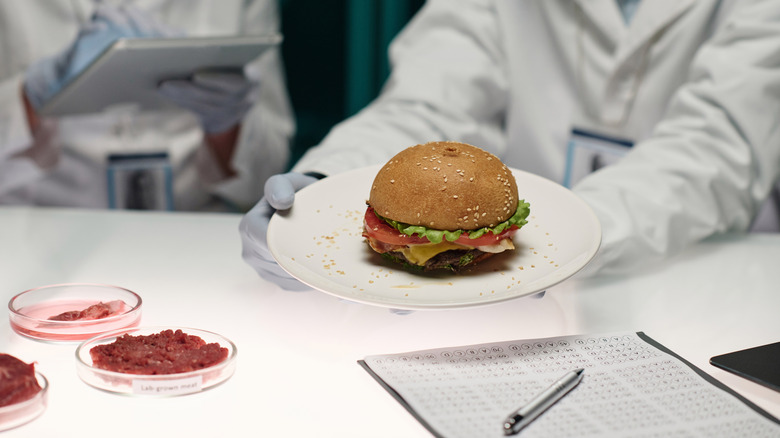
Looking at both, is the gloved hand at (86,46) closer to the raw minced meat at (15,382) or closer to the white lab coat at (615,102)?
the white lab coat at (615,102)

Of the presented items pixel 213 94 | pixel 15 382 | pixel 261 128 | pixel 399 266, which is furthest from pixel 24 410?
pixel 261 128

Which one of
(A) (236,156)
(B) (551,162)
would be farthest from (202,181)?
(B) (551,162)

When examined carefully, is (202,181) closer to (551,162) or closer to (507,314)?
(551,162)

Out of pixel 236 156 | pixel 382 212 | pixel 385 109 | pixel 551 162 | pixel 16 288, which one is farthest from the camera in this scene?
pixel 236 156

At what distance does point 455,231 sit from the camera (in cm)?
107

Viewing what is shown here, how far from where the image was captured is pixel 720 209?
154 cm

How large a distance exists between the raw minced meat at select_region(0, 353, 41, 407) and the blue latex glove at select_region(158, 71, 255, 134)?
136 centimetres

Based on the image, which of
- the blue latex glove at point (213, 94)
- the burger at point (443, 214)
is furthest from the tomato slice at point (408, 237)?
the blue latex glove at point (213, 94)

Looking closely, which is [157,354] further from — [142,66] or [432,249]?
[142,66]

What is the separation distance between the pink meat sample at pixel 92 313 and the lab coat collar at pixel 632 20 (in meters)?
1.36

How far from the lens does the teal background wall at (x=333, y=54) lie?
9.18 feet

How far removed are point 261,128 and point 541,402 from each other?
6.67 ft

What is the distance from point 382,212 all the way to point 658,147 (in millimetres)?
770

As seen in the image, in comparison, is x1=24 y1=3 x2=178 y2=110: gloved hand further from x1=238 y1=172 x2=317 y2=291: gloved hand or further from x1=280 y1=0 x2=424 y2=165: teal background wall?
x1=238 y1=172 x2=317 y2=291: gloved hand
